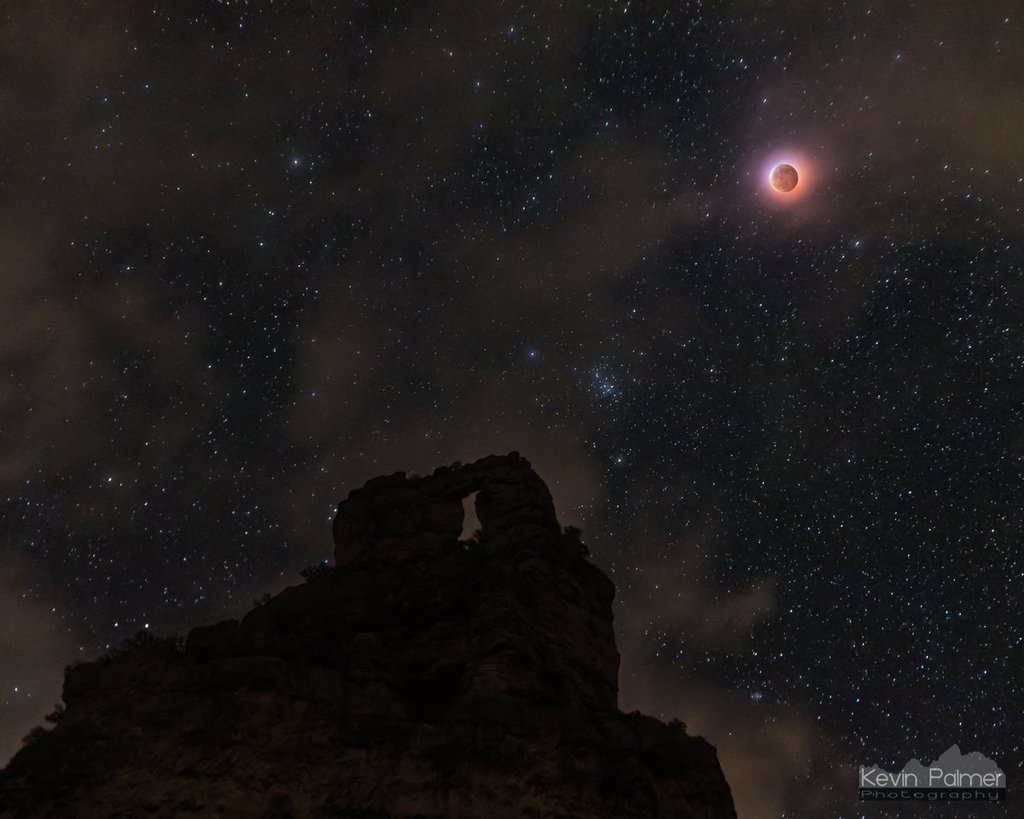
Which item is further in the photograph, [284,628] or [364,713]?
[284,628]

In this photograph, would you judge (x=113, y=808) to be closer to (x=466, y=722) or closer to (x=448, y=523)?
(x=466, y=722)

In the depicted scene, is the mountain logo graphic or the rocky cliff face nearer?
the rocky cliff face

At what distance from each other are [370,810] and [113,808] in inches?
297

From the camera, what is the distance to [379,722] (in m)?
26.0

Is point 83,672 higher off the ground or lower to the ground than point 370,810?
higher

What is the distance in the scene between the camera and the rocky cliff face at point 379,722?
2394 centimetres

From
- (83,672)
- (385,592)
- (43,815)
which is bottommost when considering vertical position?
(43,815)

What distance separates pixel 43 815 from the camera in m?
22.8

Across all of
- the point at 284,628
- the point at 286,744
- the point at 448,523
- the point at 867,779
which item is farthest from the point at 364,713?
the point at 867,779

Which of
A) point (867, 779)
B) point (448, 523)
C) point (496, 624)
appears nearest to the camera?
point (496, 624)

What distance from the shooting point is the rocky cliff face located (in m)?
23.9

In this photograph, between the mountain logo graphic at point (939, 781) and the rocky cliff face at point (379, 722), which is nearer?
the rocky cliff face at point (379, 722)

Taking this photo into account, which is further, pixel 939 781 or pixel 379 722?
pixel 939 781

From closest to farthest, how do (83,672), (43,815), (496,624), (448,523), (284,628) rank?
(43,815)
(83,672)
(496,624)
(284,628)
(448,523)
